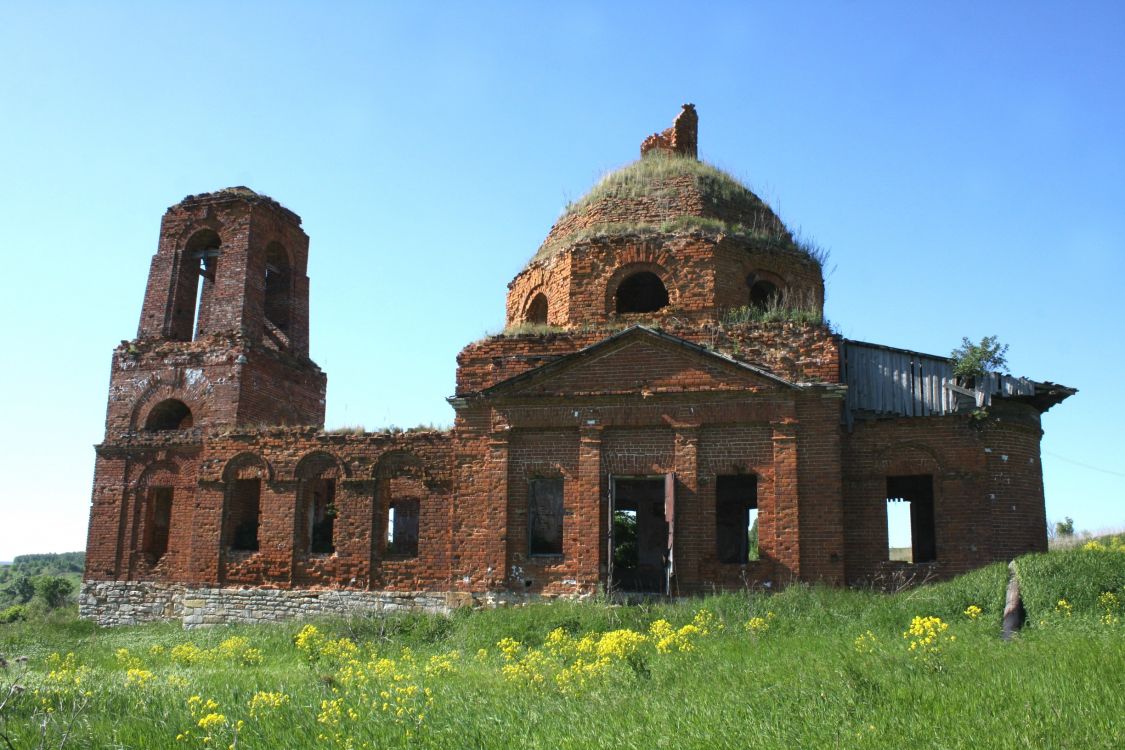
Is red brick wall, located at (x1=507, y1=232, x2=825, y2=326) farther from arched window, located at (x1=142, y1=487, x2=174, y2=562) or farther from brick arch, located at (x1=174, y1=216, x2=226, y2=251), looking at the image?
arched window, located at (x1=142, y1=487, x2=174, y2=562)

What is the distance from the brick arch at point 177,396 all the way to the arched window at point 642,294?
30.9 feet

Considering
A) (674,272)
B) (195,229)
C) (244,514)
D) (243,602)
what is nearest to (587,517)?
(674,272)

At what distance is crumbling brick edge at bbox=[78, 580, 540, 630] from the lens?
17297mm

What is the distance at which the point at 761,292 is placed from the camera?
1961 centimetres

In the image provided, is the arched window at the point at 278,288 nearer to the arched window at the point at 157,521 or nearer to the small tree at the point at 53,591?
the arched window at the point at 157,521

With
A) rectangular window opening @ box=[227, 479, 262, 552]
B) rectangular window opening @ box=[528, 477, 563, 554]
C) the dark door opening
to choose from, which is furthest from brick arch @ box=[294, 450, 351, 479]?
the dark door opening

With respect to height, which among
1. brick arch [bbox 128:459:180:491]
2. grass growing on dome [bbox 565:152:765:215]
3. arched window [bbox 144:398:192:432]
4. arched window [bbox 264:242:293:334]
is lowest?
brick arch [bbox 128:459:180:491]

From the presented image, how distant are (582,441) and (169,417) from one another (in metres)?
10.7

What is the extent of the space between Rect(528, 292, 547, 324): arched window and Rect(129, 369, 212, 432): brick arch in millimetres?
7340

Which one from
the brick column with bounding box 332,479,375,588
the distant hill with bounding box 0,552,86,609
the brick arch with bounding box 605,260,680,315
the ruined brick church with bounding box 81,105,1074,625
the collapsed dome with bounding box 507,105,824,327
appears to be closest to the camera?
the ruined brick church with bounding box 81,105,1074,625

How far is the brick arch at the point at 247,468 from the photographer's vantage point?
19.4m

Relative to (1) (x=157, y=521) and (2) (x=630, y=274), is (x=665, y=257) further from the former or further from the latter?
(1) (x=157, y=521)

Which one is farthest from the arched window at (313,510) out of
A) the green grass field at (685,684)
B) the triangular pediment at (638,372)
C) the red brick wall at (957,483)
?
the red brick wall at (957,483)

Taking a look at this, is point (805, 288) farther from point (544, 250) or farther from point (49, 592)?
point (49, 592)
